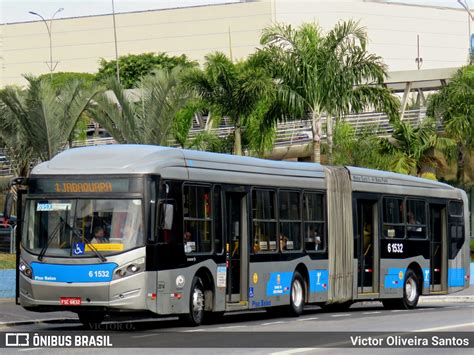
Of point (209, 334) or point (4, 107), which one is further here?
point (4, 107)

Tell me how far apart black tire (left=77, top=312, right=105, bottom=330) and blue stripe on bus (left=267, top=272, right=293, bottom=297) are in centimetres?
375

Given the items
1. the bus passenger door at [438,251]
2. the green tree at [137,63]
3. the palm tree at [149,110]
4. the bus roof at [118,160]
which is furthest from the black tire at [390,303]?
the green tree at [137,63]

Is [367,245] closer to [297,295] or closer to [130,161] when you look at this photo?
[297,295]

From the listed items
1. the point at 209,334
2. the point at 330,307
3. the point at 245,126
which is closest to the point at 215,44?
the point at 245,126

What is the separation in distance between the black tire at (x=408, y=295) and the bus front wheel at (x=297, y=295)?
488cm

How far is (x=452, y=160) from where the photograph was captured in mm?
52750

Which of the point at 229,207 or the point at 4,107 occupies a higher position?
the point at 4,107

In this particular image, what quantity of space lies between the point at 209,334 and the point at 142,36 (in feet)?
405

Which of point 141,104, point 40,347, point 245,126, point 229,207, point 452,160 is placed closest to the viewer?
point 40,347

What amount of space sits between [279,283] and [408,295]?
21.2 feet

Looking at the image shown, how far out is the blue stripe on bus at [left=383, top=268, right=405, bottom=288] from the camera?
28641mm

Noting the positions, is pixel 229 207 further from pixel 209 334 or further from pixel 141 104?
pixel 141 104

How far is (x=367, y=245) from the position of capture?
92.6ft

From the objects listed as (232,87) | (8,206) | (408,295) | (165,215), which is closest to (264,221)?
(165,215)
